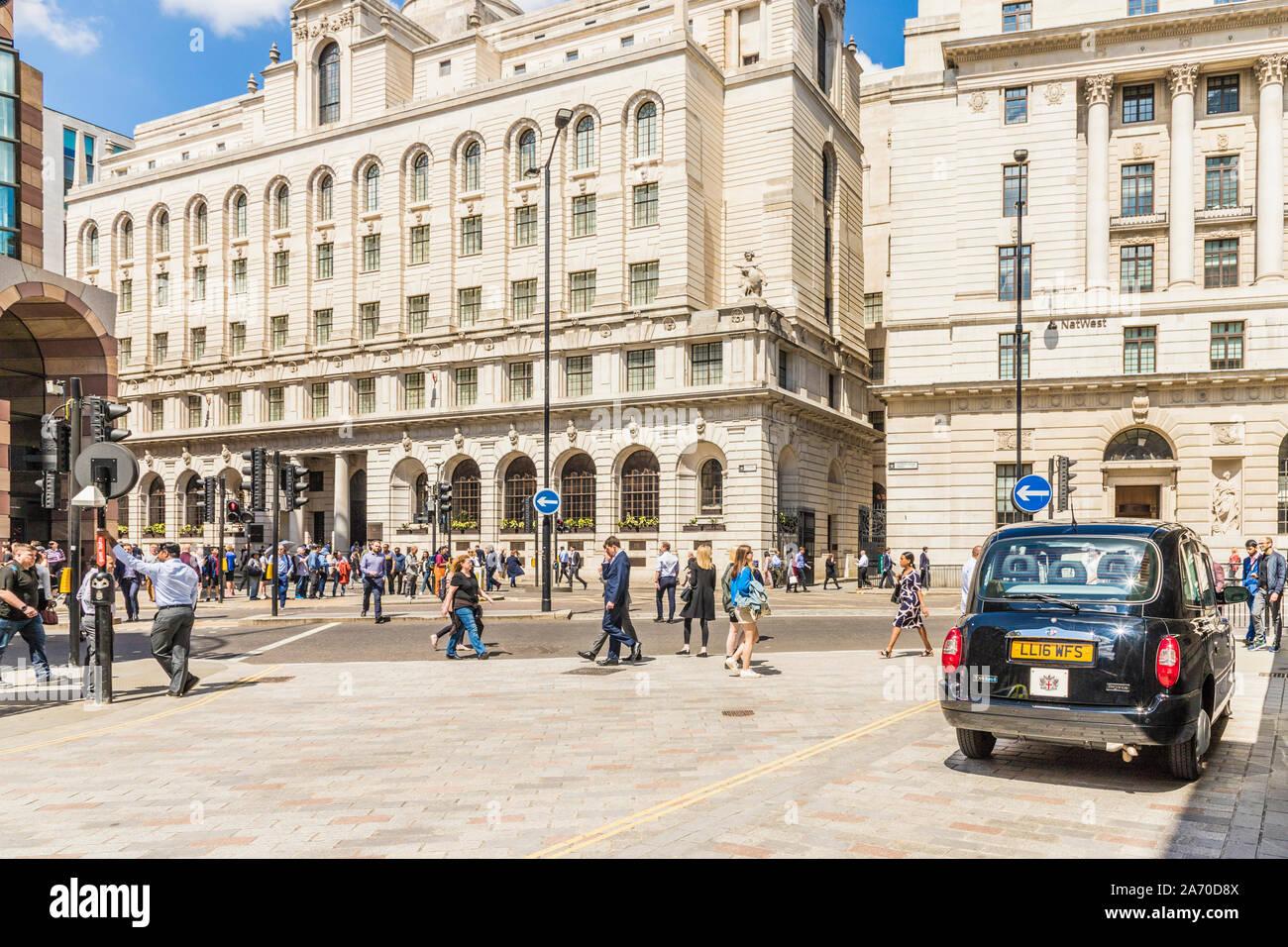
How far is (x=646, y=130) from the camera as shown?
4447cm

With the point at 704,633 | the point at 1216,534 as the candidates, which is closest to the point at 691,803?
the point at 704,633

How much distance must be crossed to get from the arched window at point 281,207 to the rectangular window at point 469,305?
42.8ft

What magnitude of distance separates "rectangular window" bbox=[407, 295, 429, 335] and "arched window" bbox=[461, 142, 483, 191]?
5.87 m

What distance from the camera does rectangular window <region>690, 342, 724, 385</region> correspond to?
135ft

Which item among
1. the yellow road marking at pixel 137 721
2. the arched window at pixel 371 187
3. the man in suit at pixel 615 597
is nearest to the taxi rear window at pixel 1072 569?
the man in suit at pixel 615 597

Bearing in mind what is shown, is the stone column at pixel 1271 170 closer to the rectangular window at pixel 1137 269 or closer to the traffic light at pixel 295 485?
the rectangular window at pixel 1137 269

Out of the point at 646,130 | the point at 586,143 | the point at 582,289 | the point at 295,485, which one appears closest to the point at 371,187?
the point at 586,143

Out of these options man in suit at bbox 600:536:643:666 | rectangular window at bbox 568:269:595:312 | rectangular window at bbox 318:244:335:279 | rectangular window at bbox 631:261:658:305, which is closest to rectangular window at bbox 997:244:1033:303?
rectangular window at bbox 631:261:658:305

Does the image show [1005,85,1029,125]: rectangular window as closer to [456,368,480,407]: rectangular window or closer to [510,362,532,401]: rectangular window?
[510,362,532,401]: rectangular window

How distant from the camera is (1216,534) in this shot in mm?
33031

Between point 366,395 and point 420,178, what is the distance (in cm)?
1132

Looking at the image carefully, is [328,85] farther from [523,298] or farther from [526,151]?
[523,298]

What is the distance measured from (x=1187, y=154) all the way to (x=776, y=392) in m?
16.5

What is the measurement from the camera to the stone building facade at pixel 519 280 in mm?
42406
